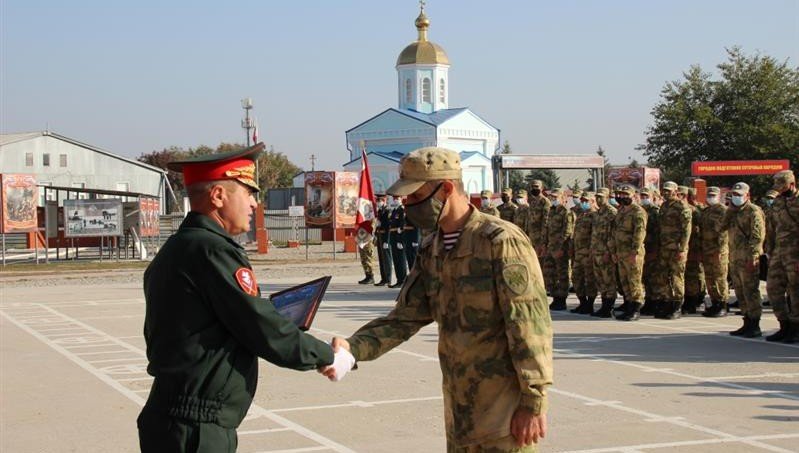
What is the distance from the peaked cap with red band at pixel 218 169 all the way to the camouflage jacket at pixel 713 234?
1343 cm

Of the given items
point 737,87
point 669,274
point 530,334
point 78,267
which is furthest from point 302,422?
point 737,87

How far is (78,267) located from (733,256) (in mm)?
24168

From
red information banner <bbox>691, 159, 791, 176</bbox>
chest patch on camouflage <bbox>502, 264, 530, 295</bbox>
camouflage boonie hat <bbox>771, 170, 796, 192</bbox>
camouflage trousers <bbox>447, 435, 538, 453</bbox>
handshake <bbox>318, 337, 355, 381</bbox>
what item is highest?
red information banner <bbox>691, 159, 791, 176</bbox>

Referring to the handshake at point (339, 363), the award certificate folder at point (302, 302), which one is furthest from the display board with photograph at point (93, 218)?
the handshake at point (339, 363)

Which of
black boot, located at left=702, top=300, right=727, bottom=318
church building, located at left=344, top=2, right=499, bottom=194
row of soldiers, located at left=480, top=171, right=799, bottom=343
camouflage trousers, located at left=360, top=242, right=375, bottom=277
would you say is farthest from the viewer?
church building, located at left=344, top=2, right=499, bottom=194

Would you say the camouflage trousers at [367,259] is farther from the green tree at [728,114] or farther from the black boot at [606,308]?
the green tree at [728,114]

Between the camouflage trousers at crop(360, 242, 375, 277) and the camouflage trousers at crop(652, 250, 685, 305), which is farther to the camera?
the camouflage trousers at crop(360, 242, 375, 277)

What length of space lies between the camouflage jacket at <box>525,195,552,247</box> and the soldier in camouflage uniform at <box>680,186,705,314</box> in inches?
110

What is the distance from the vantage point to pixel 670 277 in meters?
16.7

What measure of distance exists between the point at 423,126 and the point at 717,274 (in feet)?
199

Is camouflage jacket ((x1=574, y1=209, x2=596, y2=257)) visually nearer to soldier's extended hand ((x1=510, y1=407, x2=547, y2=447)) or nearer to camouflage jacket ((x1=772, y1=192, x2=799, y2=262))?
camouflage jacket ((x1=772, y1=192, x2=799, y2=262))

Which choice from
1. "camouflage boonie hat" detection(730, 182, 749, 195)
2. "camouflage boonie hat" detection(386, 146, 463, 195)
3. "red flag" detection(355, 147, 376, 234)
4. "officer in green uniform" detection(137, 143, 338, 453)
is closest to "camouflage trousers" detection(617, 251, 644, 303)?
"camouflage boonie hat" detection(730, 182, 749, 195)

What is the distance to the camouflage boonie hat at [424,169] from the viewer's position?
4.78m

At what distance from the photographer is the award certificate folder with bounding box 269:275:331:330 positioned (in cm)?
478
